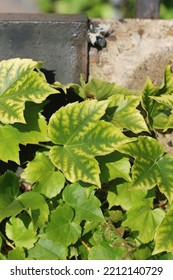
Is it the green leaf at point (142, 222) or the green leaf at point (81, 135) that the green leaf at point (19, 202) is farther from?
the green leaf at point (142, 222)

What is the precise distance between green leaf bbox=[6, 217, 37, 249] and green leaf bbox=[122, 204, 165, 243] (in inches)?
13.3

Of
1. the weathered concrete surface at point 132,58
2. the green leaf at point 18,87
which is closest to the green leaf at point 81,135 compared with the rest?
the green leaf at point 18,87

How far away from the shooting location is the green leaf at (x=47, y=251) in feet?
8.27

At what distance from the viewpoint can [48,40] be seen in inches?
104

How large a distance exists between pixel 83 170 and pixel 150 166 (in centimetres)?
24

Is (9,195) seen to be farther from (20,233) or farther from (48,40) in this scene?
(48,40)

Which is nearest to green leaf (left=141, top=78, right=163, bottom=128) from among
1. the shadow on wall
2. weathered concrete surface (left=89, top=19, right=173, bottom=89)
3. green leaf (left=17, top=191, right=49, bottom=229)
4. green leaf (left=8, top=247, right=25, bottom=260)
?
weathered concrete surface (left=89, top=19, right=173, bottom=89)

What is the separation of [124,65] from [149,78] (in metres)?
0.13

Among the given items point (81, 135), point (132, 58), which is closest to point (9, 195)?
point (81, 135)

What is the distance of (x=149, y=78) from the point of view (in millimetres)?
2645

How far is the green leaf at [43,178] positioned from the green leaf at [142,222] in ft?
0.91

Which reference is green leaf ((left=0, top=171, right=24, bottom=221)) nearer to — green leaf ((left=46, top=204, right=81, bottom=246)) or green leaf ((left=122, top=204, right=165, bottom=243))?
green leaf ((left=46, top=204, right=81, bottom=246))
